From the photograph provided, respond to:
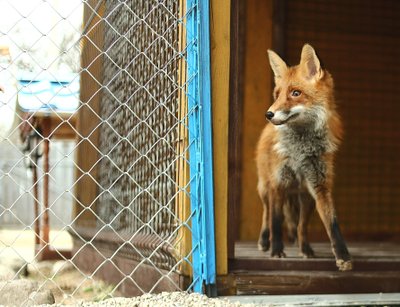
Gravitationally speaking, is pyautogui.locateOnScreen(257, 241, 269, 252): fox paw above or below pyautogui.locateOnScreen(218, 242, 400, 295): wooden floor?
below

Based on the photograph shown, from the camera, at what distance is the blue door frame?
2.82 m

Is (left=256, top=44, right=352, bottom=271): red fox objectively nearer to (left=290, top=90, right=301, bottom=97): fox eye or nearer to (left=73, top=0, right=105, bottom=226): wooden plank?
(left=290, top=90, right=301, bottom=97): fox eye

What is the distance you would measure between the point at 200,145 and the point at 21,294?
1.15 meters

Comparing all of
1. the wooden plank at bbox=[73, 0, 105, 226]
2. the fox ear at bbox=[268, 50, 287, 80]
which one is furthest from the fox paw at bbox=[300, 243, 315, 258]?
the wooden plank at bbox=[73, 0, 105, 226]

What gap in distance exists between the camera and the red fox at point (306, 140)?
3.32m

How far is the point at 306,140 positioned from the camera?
3.41 meters

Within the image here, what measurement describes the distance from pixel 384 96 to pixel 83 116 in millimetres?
3259

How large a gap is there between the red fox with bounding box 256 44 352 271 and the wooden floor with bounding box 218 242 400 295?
86 mm

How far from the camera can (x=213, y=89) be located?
2.92 metres

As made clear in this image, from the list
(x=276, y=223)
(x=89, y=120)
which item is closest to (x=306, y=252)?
(x=276, y=223)

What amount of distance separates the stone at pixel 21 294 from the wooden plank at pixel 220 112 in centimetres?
86

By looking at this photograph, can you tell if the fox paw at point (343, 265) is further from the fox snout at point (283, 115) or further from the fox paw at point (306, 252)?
the fox snout at point (283, 115)

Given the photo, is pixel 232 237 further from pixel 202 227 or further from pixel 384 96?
pixel 384 96

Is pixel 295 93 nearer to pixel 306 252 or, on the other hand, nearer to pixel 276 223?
pixel 276 223
